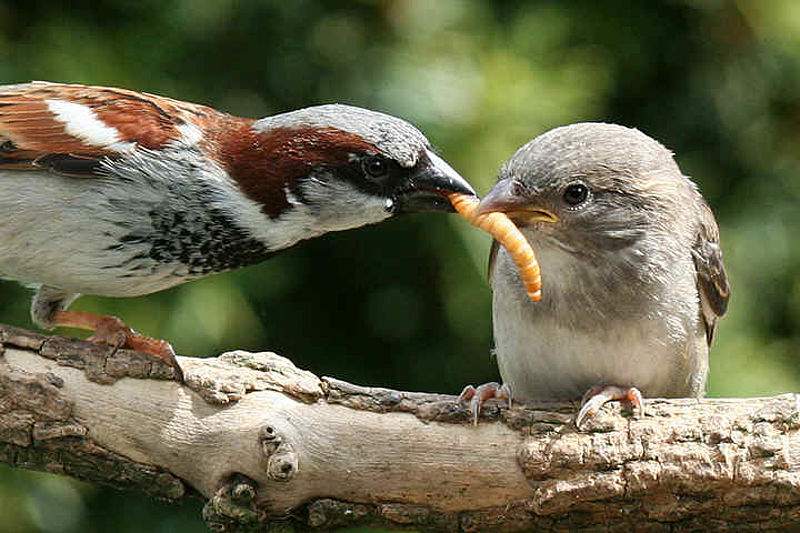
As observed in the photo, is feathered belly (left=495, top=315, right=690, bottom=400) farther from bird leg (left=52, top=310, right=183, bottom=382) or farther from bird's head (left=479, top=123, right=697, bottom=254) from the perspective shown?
bird leg (left=52, top=310, right=183, bottom=382)

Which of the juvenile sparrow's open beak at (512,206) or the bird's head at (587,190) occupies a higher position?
the bird's head at (587,190)

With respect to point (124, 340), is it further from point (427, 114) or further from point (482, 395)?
point (427, 114)

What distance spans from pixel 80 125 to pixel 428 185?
3.30 feet

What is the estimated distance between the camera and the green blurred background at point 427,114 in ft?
16.5

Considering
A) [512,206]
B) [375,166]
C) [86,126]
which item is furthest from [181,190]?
[512,206]

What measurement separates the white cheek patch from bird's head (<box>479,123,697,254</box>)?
3.41ft

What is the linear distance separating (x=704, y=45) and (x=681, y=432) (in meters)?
2.81

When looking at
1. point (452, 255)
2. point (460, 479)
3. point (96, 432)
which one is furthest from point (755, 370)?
point (96, 432)

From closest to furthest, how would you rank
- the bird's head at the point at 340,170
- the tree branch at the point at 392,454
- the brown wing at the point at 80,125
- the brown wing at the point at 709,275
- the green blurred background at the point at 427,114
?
the tree branch at the point at 392,454 → the bird's head at the point at 340,170 → the brown wing at the point at 80,125 → the brown wing at the point at 709,275 → the green blurred background at the point at 427,114

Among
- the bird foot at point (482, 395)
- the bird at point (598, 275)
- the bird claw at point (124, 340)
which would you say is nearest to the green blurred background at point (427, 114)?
the bird claw at point (124, 340)

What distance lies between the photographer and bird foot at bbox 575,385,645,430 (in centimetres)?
358

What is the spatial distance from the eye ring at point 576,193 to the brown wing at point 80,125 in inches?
41.7

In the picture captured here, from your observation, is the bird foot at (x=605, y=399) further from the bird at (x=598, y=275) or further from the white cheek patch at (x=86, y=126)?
the white cheek patch at (x=86, y=126)

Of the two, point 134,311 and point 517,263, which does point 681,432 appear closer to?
point 517,263
